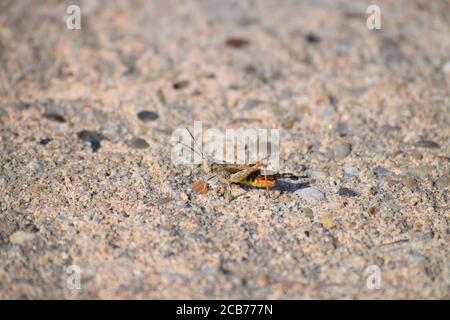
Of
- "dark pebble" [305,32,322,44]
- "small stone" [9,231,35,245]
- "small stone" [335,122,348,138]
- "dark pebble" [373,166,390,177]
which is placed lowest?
"small stone" [9,231,35,245]

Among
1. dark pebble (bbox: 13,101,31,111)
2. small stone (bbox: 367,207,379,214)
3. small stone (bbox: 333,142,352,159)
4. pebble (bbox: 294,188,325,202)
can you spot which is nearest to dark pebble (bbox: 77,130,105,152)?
dark pebble (bbox: 13,101,31,111)

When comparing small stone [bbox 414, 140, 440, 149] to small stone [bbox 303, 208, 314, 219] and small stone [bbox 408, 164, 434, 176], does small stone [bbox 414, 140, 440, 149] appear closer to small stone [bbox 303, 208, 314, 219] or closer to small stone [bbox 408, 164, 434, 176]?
small stone [bbox 408, 164, 434, 176]

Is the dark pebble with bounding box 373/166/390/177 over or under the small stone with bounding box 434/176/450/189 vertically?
over

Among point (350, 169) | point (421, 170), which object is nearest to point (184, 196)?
point (350, 169)

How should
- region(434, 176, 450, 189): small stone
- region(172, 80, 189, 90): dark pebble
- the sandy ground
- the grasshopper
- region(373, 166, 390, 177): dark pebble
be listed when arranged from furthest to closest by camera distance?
region(172, 80, 189, 90): dark pebble, region(373, 166, 390, 177): dark pebble, region(434, 176, 450, 189): small stone, the grasshopper, the sandy ground

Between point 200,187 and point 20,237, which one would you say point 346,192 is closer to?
point 200,187

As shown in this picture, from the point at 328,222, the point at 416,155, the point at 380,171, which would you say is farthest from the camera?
the point at 416,155

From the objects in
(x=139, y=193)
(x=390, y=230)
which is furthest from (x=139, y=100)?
(x=390, y=230)

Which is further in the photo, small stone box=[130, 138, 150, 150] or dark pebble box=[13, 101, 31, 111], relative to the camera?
dark pebble box=[13, 101, 31, 111]
